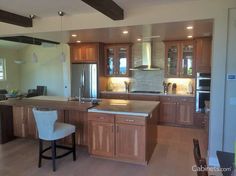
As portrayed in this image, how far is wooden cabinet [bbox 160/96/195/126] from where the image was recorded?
543 centimetres

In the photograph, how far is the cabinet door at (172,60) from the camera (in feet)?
18.9

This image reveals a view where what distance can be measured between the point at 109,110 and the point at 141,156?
0.90 m

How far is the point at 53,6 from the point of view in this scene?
349cm

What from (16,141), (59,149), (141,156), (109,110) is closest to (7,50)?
(16,141)

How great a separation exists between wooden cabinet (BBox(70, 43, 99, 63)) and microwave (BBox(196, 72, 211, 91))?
116 inches

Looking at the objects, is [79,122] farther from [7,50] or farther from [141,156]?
[7,50]

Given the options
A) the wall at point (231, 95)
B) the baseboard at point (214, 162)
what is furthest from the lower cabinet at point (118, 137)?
the wall at point (231, 95)

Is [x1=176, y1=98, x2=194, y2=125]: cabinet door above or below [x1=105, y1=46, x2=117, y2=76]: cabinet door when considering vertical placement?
below

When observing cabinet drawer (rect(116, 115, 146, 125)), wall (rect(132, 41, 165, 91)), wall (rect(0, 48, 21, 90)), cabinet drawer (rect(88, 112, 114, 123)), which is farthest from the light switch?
wall (rect(0, 48, 21, 90))

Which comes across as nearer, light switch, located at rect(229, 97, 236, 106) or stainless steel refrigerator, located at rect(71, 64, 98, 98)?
light switch, located at rect(229, 97, 236, 106)

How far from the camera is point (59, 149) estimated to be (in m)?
4.03

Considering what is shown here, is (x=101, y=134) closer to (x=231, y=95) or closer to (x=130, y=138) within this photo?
(x=130, y=138)

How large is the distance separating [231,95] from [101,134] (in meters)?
2.20

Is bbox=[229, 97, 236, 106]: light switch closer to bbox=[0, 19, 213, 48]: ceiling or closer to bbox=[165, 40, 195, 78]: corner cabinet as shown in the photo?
bbox=[0, 19, 213, 48]: ceiling
